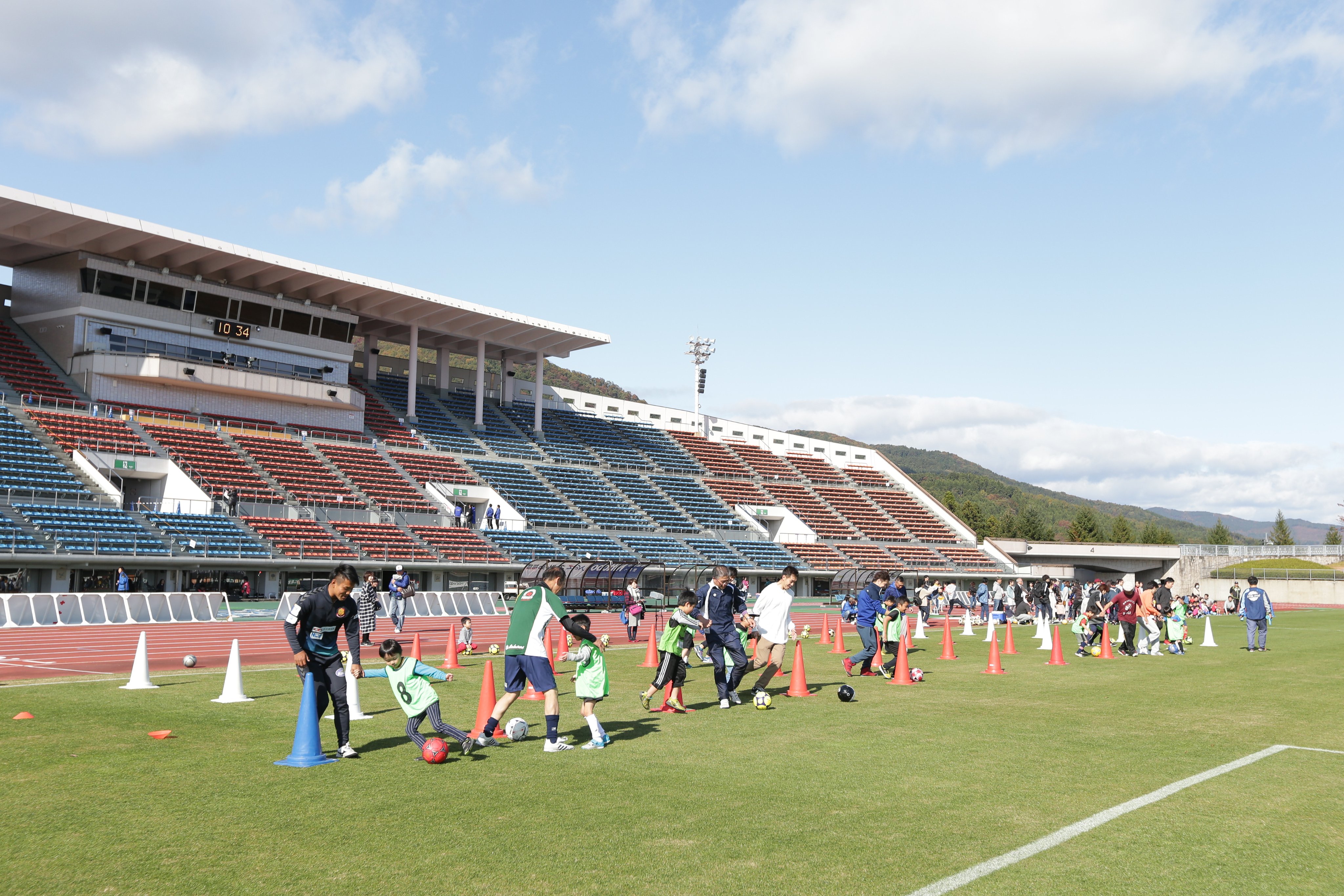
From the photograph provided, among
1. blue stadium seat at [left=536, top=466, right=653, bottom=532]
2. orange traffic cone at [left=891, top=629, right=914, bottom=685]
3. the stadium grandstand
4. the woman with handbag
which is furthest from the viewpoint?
blue stadium seat at [left=536, top=466, right=653, bottom=532]

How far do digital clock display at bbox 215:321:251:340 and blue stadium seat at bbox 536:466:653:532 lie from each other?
Result: 16.9 metres

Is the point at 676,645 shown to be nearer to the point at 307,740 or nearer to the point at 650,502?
the point at 307,740

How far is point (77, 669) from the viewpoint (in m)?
17.7

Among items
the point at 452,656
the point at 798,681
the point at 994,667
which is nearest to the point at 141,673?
the point at 452,656

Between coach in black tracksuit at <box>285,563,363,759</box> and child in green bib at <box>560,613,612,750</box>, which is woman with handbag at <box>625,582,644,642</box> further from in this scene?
coach in black tracksuit at <box>285,563,363,759</box>

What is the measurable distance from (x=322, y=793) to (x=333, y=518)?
1474 inches

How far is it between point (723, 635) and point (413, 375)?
1822 inches

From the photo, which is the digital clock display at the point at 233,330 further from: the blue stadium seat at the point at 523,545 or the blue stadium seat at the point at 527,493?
the blue stadium seat at the point at 523,545

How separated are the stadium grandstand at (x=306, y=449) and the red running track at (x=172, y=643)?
7.89 metres

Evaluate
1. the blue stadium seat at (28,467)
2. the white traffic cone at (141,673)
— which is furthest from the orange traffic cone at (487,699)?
the blue stadium seat at (28,467)

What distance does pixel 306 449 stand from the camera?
48438 millimetres

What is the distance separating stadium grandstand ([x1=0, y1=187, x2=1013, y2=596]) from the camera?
37.9 m

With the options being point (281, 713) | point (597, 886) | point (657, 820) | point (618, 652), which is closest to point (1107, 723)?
point (657, 820)

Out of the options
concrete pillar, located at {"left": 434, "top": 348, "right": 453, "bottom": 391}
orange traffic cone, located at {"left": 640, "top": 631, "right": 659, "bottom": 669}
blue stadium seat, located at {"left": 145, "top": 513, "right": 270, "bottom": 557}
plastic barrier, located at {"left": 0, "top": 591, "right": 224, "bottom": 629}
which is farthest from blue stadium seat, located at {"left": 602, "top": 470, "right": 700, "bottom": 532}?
orange traffic cone, located at {"left": 640, "top": 631, "right": 659, "bottom": 669}
